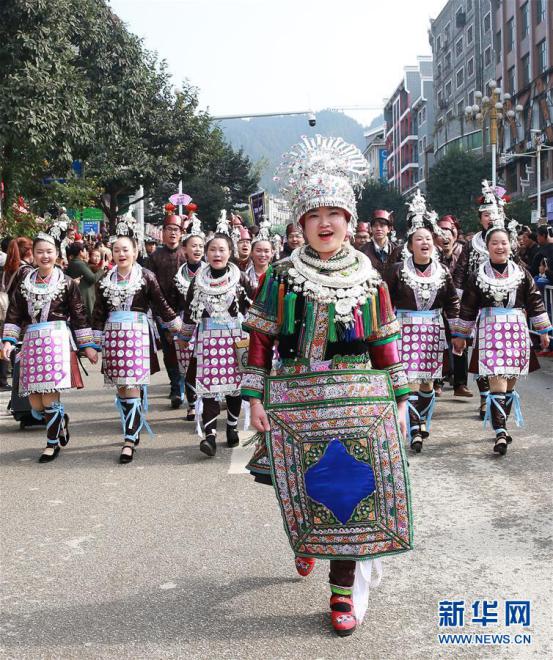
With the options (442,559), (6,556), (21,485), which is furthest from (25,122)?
(442,559)

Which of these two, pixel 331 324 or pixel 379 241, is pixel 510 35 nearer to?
pixel 379 241

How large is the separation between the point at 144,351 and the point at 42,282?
41.4 inches

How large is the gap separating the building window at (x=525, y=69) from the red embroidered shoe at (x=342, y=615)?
50.0 m

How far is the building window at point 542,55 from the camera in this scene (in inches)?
1813

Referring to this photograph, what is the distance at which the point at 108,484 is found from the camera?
21.2ft

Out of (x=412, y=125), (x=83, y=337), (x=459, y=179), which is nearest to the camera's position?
(x=83, y=337)

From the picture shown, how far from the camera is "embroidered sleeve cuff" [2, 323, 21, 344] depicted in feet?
23.8

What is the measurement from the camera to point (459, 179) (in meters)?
54.0

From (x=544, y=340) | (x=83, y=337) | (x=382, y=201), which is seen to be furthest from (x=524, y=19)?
(x=83, y=337)

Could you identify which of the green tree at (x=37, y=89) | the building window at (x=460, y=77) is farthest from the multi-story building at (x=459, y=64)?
the green tree at (x=37, y=89)

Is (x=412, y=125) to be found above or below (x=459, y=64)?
above

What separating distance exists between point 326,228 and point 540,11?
47943 mm

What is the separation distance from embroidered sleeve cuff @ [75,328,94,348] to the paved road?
99 cm

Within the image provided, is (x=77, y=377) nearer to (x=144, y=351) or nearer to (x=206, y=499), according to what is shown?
(x=144, y=351)
